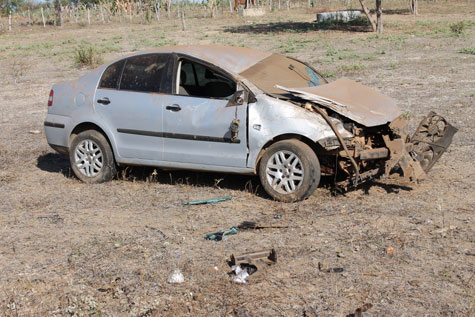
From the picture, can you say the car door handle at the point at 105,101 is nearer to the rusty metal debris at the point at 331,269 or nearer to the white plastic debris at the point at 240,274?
the white plastic debris at the point at 240,274

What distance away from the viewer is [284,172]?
680 centimetres

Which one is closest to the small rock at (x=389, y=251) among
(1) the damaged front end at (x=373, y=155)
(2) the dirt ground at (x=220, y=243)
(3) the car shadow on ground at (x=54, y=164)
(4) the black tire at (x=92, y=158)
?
(2) the dirt ground at (x=220, y=243)

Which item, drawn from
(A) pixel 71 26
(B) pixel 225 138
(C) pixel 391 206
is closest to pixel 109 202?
(B) pixel 225 138

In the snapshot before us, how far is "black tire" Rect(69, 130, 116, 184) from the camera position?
7.88 metres

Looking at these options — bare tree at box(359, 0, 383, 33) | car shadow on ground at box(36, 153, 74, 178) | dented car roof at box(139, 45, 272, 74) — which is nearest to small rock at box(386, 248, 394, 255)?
dented car roof at box(139, 45, 272, 74)

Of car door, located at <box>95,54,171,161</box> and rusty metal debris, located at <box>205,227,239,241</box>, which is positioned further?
car door, located at <box>95,54,171,161</box>

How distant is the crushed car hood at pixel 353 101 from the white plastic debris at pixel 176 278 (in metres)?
2.68

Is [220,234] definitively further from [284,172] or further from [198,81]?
[198,81]

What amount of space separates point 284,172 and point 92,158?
2.74 metres

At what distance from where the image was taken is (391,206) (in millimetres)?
6602

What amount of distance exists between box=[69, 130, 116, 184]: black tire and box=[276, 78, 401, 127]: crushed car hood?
2538 millimetres

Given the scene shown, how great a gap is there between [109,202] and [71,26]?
144 ft

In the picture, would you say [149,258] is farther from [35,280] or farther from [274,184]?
[274,184]

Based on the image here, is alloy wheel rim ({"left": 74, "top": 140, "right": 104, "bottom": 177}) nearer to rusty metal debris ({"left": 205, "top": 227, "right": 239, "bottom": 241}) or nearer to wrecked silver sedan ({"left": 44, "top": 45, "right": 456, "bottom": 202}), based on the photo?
wrecked silver sedan ({"left": 44, "top": 45, "right": 456, "bottom": 202})
